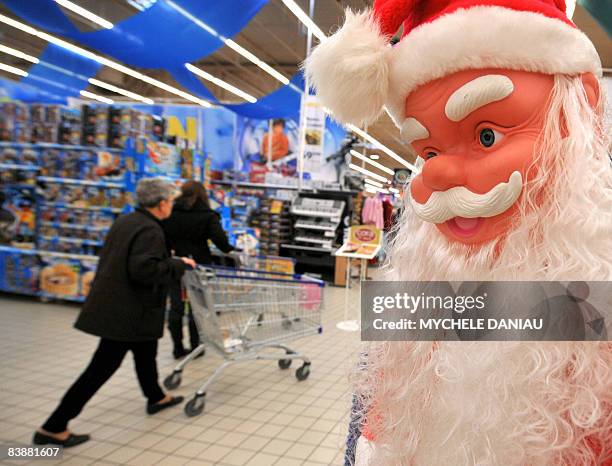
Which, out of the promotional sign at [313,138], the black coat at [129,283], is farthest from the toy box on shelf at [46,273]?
the promotional sign at [313,138]

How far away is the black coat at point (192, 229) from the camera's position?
14.7ft

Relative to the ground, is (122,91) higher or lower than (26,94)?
higher

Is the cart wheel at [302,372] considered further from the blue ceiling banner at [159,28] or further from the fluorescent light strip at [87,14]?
the fluorescent light strip at [87,14]

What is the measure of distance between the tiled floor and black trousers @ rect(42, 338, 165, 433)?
6.8 inches

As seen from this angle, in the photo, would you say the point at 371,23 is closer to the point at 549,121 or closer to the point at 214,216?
the point at 549,121

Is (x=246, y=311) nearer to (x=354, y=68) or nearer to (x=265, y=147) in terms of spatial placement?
(x=354, y=68)

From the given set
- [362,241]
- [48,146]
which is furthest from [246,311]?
[48,146]

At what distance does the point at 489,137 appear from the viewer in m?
0.82

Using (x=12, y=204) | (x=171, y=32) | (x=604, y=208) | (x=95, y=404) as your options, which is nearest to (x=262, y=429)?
(x=95, y=404)

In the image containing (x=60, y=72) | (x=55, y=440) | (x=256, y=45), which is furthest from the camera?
(x=256, y=45)

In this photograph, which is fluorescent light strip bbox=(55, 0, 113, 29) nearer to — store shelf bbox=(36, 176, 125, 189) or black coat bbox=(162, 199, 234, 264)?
store shelf bbox=(36, 176, 125, 189)

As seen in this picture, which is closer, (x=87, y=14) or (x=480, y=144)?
(x=480, y=144)

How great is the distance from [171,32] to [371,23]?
4851mm

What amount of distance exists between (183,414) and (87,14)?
3861 millimetres
